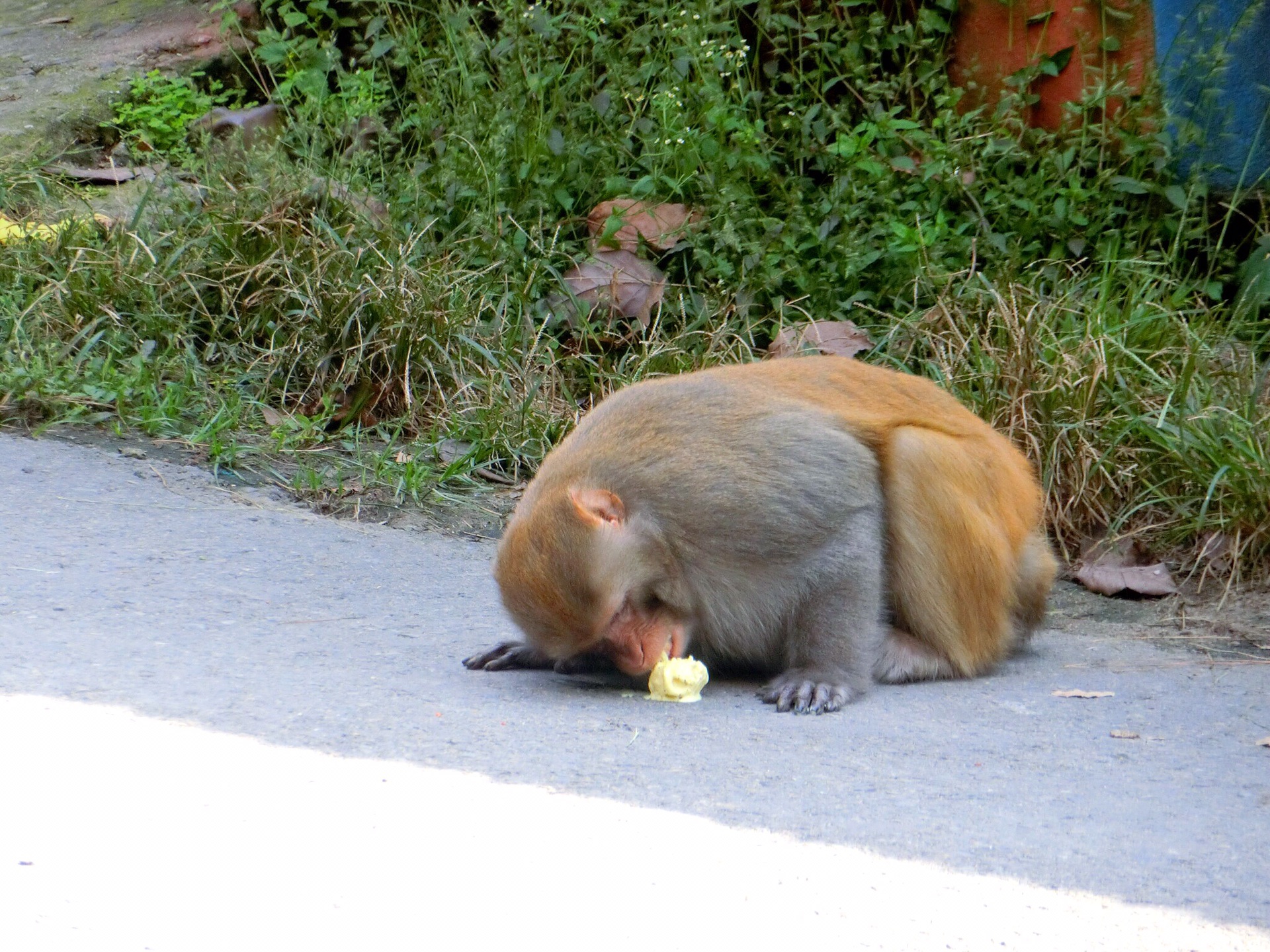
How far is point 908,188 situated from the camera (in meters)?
7.39

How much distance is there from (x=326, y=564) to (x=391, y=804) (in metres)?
2.41

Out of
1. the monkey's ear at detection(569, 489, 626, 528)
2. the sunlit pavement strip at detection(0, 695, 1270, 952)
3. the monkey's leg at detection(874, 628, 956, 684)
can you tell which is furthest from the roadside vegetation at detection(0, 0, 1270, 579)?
the sunlit pavement strip at detection(0, 695, 1270, 952)

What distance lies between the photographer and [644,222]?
24.0 feet

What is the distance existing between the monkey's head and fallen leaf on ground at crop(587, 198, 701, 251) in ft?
11.7

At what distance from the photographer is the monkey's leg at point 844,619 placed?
13.1 ft

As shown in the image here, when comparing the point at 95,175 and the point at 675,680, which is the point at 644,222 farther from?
the point at 675,680

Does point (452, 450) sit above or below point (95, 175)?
below

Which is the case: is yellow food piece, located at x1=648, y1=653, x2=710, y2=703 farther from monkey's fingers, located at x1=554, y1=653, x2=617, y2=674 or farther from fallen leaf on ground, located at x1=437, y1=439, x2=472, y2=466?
fallen leaf on ground, located at x1=437, y1=439, x2=472, y2=466

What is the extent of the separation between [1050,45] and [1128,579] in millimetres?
3451

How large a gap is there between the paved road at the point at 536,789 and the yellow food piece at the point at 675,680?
0.22ft

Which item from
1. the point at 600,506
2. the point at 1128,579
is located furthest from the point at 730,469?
the point at 1128,579

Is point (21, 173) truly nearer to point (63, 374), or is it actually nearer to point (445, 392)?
point (63, 374)

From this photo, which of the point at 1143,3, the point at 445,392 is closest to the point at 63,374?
the point at 445,392

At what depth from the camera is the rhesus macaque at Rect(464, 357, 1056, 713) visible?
3.70m
